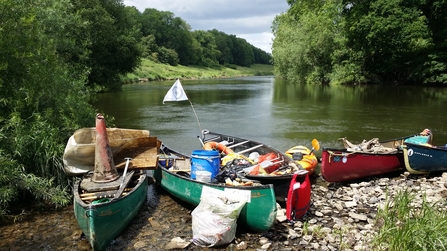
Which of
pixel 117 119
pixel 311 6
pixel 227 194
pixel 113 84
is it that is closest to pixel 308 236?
pixel 227 194

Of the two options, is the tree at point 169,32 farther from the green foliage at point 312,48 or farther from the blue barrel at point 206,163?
the blue barrel at point 206,163

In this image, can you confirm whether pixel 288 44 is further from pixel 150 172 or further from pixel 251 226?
pixel 251 226

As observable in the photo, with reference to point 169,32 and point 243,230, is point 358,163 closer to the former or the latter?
point 243,230

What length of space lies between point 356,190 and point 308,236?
326 cm

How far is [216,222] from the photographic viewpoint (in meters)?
6.67

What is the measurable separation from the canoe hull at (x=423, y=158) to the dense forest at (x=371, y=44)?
3079 cm

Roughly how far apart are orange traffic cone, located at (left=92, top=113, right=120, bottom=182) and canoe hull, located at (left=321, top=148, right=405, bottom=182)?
558 centimetres

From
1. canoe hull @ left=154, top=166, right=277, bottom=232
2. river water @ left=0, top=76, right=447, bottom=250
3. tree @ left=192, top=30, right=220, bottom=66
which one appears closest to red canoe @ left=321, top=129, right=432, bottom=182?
canoe hull @ left=154, top=166, right=277, bottom=232

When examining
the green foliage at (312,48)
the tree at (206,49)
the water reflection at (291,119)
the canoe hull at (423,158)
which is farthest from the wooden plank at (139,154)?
the tree at (206,49)

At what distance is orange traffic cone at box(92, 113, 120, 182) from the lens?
793 cm

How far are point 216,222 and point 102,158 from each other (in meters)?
3.10

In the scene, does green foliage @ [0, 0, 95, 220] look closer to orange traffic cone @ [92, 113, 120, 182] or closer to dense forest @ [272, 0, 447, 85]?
orange traffic cone @ [92, 113, 120, 182]

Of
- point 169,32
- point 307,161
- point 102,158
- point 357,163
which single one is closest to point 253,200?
point 102,158

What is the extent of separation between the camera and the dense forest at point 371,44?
37.4 meters
